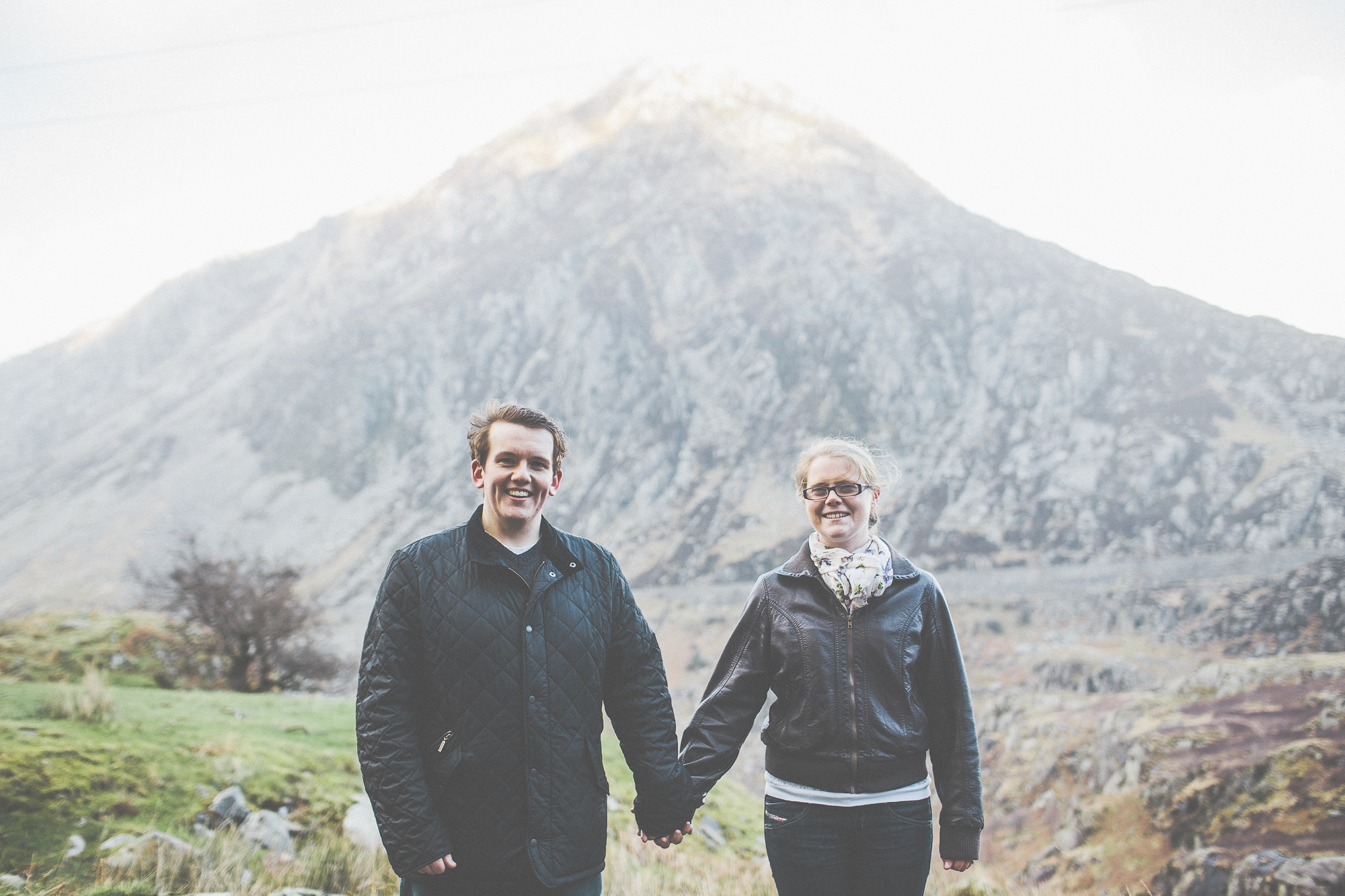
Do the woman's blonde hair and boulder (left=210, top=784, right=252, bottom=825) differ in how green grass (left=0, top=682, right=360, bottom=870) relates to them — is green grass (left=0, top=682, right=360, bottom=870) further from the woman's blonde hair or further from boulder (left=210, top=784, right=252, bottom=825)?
the woman's blonde hair

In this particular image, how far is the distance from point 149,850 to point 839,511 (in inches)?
170

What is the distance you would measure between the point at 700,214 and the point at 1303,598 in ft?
262

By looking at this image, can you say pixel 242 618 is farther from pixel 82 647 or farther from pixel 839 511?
pixel 839 511

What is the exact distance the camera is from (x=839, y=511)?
325cm

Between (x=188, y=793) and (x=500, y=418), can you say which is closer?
(x=500, y=418)

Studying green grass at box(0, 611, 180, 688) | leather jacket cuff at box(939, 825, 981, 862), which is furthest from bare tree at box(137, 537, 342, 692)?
leather jacket cuff at box(939, 825, 981, 862)

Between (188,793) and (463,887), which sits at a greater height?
(463,887)

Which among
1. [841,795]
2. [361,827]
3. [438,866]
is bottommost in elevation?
[361,827]

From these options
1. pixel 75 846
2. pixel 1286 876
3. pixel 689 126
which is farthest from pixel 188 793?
pixel 689 126

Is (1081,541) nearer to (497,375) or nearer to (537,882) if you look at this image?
(537,882)

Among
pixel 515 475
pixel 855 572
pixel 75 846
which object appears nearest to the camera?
pixel 515 475

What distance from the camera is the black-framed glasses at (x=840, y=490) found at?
3248 millimetres

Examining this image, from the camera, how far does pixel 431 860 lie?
2.54 m

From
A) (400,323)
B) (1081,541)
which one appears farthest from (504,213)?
(1081,541)
